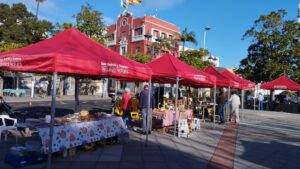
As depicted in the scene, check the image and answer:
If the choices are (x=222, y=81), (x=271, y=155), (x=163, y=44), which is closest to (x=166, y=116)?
(x=271, y=155)

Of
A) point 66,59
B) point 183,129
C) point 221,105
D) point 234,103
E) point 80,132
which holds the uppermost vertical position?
point 66,59

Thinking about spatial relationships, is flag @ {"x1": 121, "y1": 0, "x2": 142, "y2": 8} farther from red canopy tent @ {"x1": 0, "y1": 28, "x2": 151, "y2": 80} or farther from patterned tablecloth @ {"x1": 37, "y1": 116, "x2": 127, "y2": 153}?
red canopy tent @ {"x1": 0, "y1": 28, "x2": 151, "y2": 80}

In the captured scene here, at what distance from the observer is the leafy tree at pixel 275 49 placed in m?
32.3

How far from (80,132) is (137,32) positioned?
1891 inches

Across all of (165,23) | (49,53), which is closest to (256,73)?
(165,23)

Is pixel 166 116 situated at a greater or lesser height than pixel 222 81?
lesser

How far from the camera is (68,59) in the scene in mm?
6215

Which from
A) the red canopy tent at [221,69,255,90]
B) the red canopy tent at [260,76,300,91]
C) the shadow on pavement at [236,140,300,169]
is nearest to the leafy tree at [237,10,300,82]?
the red canopy tent at [260,76,300,91]

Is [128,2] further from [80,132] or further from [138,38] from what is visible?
[80,132]

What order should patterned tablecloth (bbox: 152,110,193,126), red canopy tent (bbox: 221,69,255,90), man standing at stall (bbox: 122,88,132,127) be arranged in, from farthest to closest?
red canopy tent (bbox: 221,69,255,90)
man standing at stall (bbox: 122,88,132,127)
patterned tablecloth (bbox: 152,110,193,126)

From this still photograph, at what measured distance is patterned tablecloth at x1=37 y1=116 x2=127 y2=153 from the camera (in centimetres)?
698

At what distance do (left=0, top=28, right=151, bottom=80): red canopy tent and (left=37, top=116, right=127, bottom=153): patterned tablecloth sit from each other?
1334 mm

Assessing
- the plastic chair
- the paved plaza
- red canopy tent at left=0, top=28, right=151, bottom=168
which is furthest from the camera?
the plastic chair

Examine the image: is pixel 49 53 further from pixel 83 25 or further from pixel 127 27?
pixel 127 27
